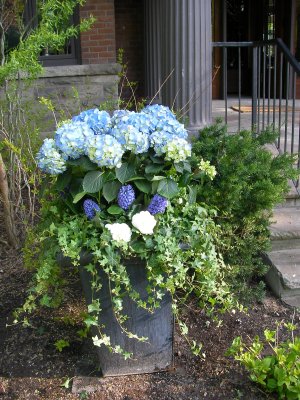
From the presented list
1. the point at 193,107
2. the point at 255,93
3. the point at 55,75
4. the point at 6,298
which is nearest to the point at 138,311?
the point at 6,298

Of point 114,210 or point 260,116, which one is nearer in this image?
point 114,210

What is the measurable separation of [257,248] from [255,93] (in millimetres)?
1985

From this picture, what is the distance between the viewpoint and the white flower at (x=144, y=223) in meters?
2.45

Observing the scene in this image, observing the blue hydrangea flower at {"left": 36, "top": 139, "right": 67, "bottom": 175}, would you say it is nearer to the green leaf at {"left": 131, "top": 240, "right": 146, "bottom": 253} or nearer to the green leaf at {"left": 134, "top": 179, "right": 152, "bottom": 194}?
the green leaf at {"left": 134, "top": 179, "right": 152, "bottom": 194}

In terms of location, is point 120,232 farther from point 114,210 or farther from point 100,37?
point 100,37

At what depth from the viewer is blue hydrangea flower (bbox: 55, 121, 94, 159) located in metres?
2.45

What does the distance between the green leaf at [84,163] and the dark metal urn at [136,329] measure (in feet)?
1.48

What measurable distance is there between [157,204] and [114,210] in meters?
0.20

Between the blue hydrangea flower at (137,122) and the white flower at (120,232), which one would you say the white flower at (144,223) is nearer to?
the white flower at (120,232)

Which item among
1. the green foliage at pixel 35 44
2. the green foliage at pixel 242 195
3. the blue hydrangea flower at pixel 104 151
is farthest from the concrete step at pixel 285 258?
the green foliage at pixel 35 44

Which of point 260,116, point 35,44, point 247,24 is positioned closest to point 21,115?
point 35,44

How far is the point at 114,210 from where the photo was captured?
2537mm

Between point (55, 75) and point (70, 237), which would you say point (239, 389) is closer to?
point (70, 237)

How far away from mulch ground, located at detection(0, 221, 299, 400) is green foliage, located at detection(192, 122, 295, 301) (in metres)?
0.27
